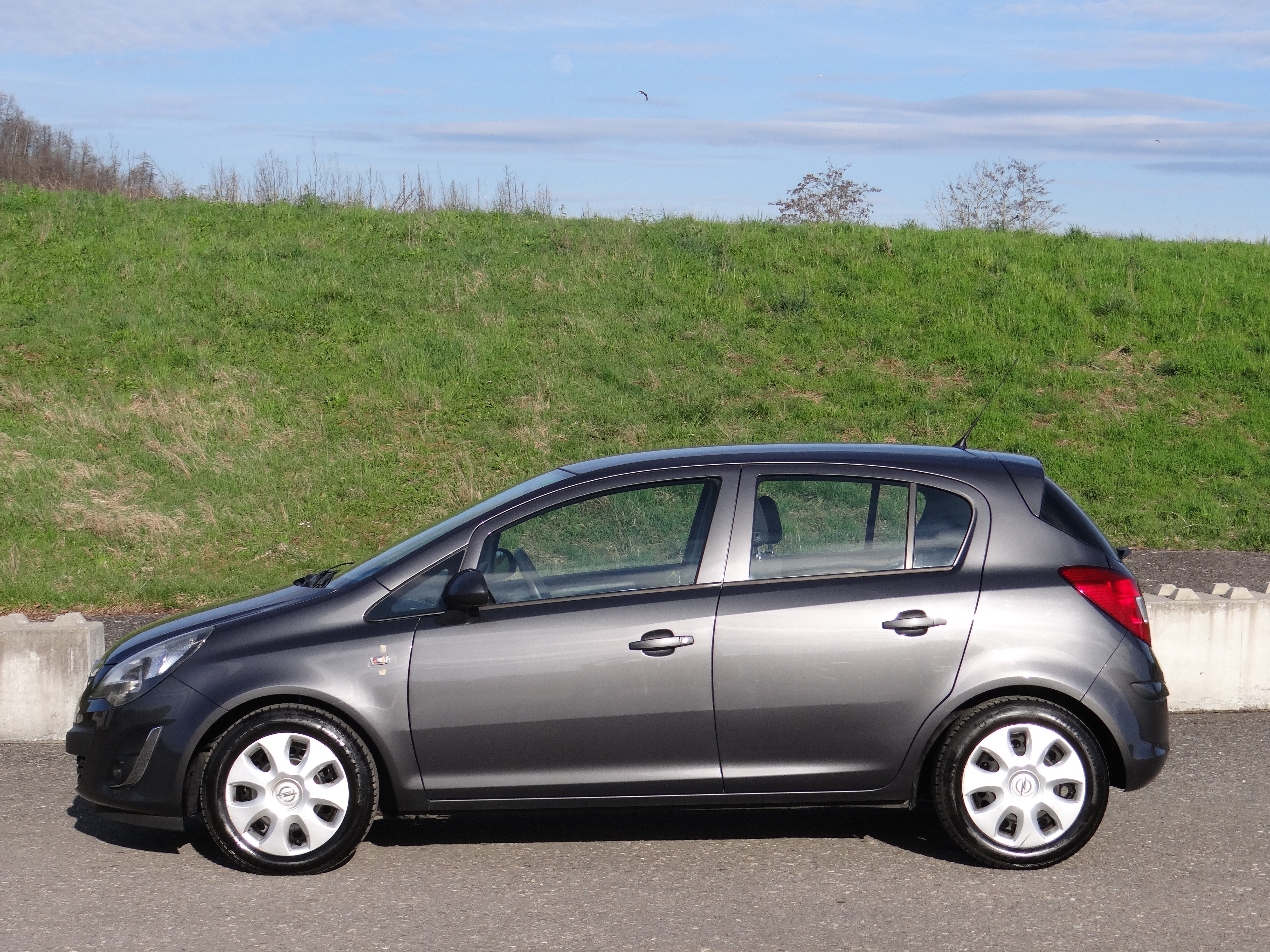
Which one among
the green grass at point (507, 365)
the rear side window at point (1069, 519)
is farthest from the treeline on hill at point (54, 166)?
the rear side window at point (1069, 519)

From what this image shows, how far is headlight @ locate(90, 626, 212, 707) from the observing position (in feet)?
15.6

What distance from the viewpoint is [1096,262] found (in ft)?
72.0

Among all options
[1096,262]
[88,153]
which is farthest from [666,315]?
[88,153]

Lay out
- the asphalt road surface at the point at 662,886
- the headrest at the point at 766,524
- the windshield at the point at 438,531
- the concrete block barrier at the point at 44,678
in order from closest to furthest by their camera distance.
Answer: the asphalt road surface at the point at 662,886 < the headrest at the point at 766,524 < the windshield at the point at 438,531 < the concrete block barrier at the point at 44,678

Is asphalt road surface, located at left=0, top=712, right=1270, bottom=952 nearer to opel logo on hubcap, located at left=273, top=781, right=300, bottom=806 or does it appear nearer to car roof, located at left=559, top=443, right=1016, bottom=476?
opel logo on hubcap, located at left=273, top=781, right=300, bottom=806

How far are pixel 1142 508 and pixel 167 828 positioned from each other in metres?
12.7

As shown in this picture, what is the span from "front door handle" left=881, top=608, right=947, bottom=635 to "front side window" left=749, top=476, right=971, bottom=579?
0.70 ft

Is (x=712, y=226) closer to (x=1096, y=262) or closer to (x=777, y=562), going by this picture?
(x=1096, y=262)

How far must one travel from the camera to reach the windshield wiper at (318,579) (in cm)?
521

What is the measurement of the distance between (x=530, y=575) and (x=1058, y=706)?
2117 mm

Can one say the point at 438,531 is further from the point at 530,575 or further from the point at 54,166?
the point at 54,166

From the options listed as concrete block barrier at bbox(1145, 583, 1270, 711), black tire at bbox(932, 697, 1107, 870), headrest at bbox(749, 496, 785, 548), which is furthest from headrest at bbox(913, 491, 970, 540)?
concrete block barrier at bbox(1145, 583, 1270, 711)

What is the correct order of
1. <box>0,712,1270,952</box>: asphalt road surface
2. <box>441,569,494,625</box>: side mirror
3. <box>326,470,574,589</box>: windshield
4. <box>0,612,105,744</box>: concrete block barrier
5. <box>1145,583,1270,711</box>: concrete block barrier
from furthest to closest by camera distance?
<box>1145,583,1270,711</box>: concrete block barrier < <box>0,612,105,744</box>: concrete block barrier < <box>326,470,574,589</box>: windshield < <box>441,569,494,625</box>: side mirror < <box>0,712,1270,952</box>: asphalt road surface

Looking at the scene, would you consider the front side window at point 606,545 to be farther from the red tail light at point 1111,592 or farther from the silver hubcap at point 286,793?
the red tail light at point 1111,592
